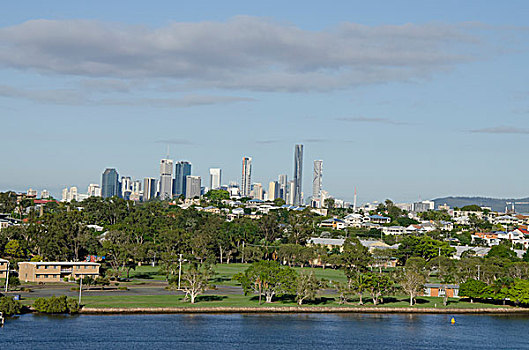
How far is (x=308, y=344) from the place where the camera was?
1836 inches

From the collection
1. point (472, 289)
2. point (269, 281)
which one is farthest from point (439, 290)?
point (269, 281)

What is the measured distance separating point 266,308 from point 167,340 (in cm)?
1364

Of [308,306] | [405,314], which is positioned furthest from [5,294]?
[405,314]

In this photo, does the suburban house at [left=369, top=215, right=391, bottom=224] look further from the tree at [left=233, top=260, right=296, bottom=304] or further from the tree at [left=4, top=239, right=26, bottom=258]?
the tree at [left=233, top=260, right=296, bottom=304]

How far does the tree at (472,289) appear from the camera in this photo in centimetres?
6650

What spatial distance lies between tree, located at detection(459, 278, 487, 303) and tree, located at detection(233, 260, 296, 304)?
1787 centimetres

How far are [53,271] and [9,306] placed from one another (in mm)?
20388

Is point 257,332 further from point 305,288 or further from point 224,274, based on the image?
point 224,274

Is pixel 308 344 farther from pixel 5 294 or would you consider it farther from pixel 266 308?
pixel 5 294

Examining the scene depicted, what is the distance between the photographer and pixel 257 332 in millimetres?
49281

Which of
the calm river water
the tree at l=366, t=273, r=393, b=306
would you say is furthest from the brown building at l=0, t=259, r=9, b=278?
the tree at l=366, t=273, r=393, b=306

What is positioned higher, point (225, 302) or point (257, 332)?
point (225, 302)

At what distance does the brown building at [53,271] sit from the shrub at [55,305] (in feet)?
56.1

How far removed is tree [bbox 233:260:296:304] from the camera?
60.1m
